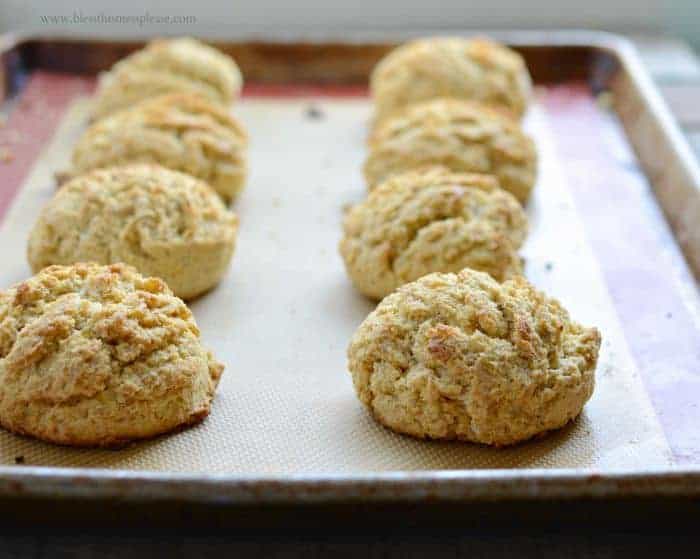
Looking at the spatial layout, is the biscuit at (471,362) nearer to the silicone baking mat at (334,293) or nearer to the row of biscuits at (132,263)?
the silicone baking mat at (334,293)

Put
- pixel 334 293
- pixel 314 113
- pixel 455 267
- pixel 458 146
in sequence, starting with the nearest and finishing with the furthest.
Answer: pixel 455 267
pixel 334 293
pixel 458 146
pixel 314 113

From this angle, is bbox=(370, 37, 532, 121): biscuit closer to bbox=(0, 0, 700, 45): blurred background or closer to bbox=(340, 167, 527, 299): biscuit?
bbox=(340, 167, 527, 299): biscuit

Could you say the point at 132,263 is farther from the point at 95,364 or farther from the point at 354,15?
the point at 354,15

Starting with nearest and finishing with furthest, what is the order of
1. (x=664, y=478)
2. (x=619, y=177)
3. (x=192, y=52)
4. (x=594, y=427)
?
(x=664, y=478) < (x=594, y=427) < (x=619, y=177) < (x=192, y=52)

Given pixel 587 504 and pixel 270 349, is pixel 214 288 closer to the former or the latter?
pixel 270 349

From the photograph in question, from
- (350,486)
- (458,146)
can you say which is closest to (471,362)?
(350,486)

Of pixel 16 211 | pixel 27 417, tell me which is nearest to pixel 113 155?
pixel 16 211

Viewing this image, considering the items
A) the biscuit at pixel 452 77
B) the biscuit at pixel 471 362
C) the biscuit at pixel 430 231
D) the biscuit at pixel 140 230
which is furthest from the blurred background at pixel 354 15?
the biscuit at pixel 471 362
